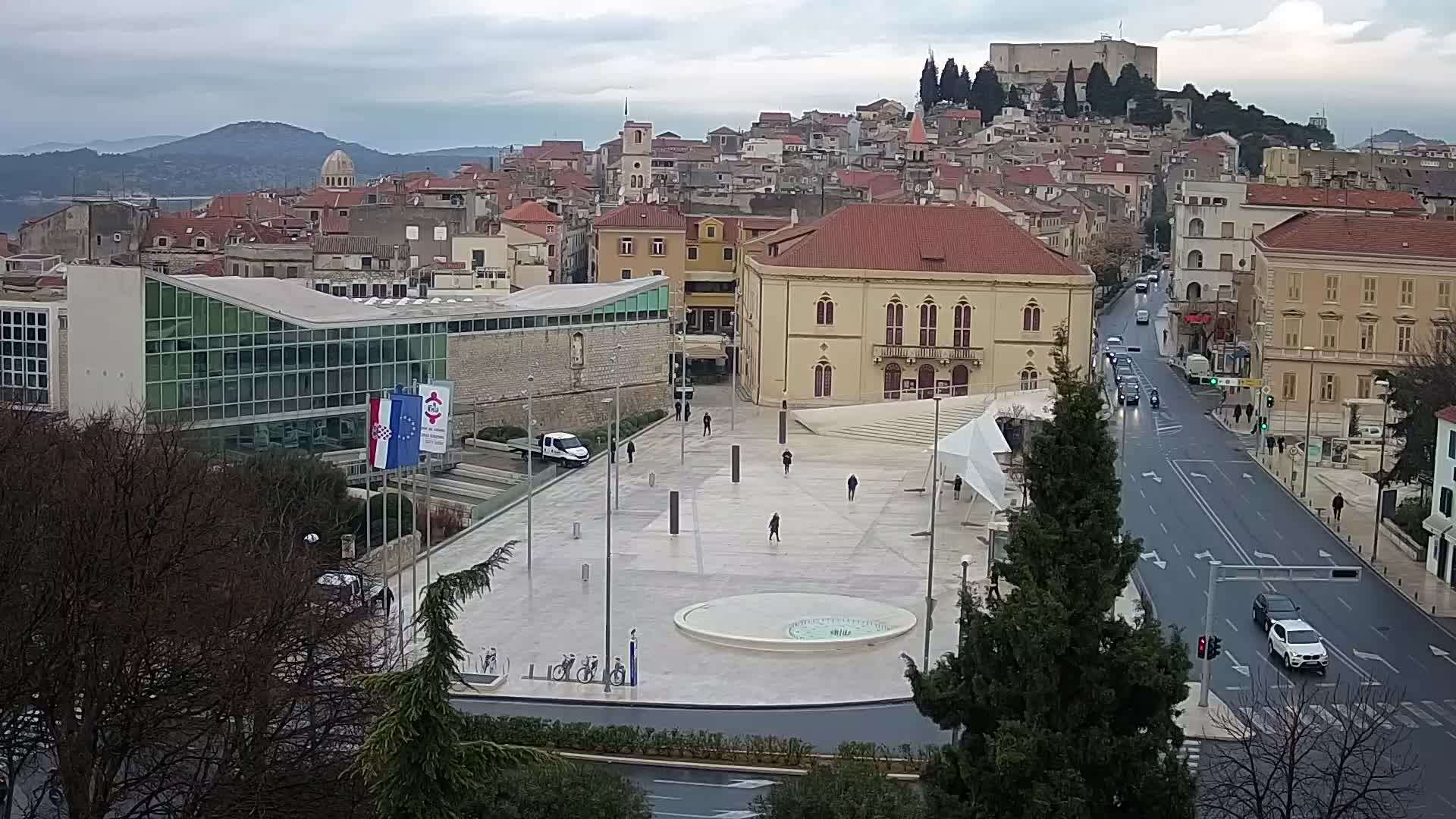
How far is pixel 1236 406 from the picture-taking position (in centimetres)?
5916

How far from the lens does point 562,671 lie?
2883 centimetres

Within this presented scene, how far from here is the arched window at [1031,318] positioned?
192 ft

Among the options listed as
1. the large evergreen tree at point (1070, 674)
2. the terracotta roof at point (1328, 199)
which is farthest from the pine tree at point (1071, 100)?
the large evergreen tree at point (1070, 674)

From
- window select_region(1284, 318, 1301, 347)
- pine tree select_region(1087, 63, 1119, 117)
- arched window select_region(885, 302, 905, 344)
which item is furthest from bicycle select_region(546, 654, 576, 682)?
pine tree select_region(1087, 63, 1119, 117)

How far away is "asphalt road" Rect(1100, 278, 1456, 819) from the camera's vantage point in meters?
27.9

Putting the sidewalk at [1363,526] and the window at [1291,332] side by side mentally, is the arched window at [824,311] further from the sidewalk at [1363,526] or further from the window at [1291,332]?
the sidewalk at [1363,526]

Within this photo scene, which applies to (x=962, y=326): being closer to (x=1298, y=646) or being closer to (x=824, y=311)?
(x=824, y=311)

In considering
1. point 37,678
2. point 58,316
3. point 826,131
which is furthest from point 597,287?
point 826,131

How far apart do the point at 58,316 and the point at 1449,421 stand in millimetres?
32658

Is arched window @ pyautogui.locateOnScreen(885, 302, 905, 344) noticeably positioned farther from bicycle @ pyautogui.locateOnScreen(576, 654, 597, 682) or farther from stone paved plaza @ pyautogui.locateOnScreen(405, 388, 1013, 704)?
A: bicycle @ pyautogui.locateOnScreen(576, 654, 597, 682)

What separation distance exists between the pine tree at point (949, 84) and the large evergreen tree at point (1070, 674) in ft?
604

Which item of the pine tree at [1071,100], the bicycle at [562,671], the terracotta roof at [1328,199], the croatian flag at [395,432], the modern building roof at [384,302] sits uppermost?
the pine tree at [1071,100]

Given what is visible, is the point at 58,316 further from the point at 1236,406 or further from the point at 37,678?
the point at 1236,406

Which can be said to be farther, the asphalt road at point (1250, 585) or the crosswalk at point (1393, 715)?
the asphalt road at point (1250, 585)
